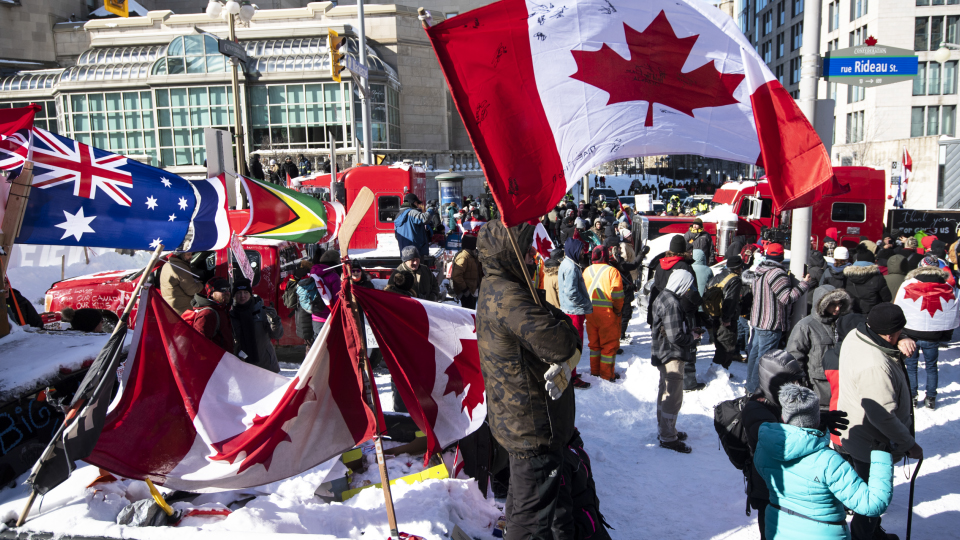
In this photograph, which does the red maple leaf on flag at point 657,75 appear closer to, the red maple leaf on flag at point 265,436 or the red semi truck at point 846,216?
the red maple leaf on flag at point 265,436

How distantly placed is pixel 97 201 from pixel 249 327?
1.99 m

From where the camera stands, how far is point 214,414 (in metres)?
3.92

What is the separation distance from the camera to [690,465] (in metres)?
5.53

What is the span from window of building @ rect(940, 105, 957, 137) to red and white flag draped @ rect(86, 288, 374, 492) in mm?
50740

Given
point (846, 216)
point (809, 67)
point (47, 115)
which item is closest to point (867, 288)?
point (809, 67)

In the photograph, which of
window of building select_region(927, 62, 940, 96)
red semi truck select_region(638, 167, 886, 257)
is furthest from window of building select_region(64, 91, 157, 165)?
window of building select_region(927, 62, 940, 96)

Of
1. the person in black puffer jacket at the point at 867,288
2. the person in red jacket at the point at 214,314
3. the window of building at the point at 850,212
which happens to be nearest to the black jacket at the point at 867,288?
the person in black puffer jacket at the point at 867,288

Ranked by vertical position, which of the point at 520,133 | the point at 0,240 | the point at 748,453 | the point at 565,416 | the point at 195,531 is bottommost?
the point at 195,531

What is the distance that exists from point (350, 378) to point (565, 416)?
1.56 m

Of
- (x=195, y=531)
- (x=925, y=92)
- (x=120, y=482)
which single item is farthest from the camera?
(x=925, y=92)

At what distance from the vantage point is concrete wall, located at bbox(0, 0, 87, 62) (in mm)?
34344

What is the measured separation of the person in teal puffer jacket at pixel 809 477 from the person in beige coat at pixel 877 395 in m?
0.89

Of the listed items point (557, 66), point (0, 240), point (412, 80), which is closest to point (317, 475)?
point (0, 240)

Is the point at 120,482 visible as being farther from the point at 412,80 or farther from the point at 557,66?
the point at 412,80
